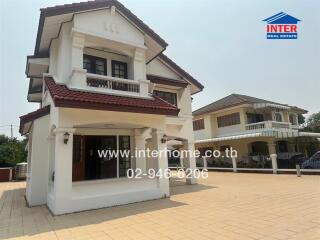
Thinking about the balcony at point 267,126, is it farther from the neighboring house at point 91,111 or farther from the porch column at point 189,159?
the neighboring house at point 91,111

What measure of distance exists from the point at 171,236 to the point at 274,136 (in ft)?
71.2

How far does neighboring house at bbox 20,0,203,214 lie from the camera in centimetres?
945

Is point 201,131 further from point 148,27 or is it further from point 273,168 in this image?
point 148,27

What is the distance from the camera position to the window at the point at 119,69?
43.6ft

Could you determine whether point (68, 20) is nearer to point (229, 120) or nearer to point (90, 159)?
point (90, 159)

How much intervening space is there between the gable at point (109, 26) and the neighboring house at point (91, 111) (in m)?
0.05

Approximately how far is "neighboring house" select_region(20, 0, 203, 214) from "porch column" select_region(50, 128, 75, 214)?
35 millimetres

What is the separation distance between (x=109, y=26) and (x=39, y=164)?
7.59 metres

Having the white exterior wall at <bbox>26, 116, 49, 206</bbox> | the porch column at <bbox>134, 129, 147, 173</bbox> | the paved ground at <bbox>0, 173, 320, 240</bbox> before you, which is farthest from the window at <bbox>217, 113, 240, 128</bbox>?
the white exterior wall at <bbox>26, 116, 49, 206</bbox>

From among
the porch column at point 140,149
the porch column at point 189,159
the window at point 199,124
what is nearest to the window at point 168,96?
the porch column at point 189,159

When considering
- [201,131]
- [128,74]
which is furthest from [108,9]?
[201,131]

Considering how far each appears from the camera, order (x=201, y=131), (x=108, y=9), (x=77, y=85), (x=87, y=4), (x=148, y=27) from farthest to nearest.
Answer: (x=201, y=131) → (x=148, y=27) → (x=108, y=9) → (x=87, y=4) → (x=77, y=85)

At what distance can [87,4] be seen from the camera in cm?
1166

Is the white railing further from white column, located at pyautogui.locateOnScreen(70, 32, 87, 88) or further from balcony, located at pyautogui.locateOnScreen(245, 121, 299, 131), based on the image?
white column, located at pyautogui.locateOnScreen(70, 32, 87, 88)
